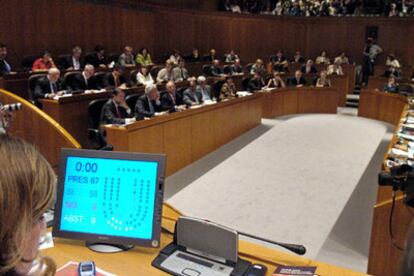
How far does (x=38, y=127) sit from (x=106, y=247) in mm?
2740

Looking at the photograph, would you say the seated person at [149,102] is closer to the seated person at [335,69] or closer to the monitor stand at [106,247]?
the monitor stand at [106,247]

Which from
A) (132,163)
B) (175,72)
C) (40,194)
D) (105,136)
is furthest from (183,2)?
(40,194)

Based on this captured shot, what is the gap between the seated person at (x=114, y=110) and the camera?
211 inches

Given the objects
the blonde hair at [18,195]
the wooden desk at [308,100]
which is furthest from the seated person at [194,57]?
the blonde hair at [18,195]

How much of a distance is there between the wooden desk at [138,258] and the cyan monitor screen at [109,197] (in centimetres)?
7

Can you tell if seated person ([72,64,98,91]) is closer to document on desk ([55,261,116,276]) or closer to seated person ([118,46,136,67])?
seated person ([118,46,136,67])

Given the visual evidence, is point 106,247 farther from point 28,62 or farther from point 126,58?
point 126,58

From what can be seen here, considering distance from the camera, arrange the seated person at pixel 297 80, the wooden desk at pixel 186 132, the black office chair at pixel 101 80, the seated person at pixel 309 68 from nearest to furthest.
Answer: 1. the wooden desk at pixel 186 132
2. the black office chair at pixel 101 80
3. the seated person at pixel 297 80
4. the seated person at pixel 309 68

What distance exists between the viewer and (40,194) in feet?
2.62

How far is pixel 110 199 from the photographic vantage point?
171 centimetres

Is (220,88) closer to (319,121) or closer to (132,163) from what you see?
(319,121)

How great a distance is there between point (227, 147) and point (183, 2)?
8349 mm

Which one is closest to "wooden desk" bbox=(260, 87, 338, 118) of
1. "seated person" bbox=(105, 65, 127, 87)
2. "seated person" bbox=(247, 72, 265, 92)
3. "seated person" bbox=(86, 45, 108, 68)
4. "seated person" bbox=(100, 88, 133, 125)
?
"seated person" bbox=(247, 72, 265, 92)

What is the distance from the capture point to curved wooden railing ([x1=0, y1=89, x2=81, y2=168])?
389cm
